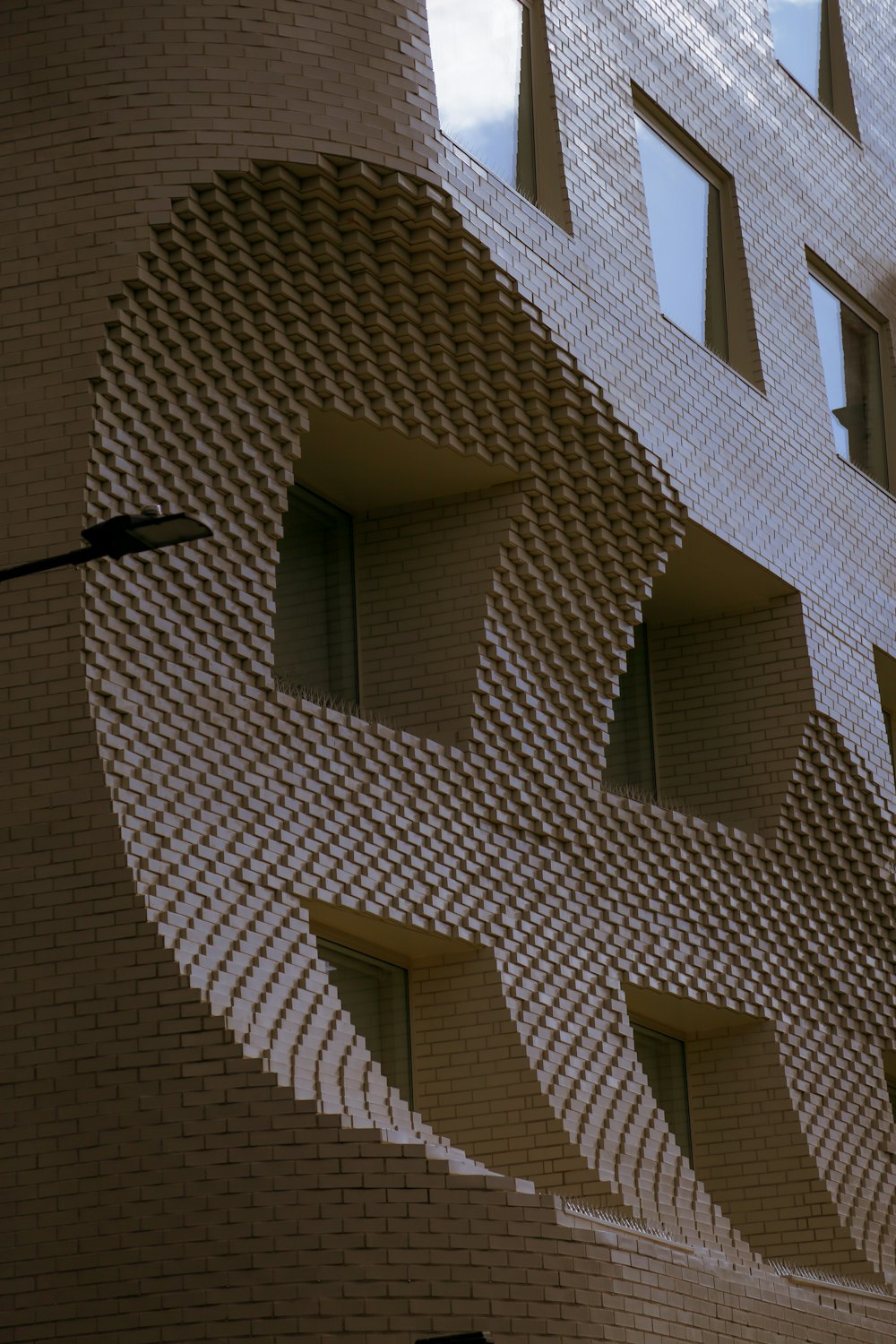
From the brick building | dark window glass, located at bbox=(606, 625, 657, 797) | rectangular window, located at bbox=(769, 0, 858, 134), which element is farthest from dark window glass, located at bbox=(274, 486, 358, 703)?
rectangular window, located at bbox=(769, 0, 858, 134)

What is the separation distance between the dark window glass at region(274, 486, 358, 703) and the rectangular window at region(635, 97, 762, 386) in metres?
4.05

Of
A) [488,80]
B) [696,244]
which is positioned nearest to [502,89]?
[488,80]

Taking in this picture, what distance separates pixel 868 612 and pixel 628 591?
4.26 m

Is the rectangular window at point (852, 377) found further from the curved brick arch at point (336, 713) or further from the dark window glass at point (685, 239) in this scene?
the curved brick arch at point (336, 713)

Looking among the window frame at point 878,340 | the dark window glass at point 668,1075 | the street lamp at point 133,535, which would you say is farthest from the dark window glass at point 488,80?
the street lamp at point 133,535

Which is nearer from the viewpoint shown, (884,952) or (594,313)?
(594,313)

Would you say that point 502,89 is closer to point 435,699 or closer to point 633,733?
point 435,699

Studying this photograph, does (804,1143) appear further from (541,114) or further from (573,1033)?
(541,114)

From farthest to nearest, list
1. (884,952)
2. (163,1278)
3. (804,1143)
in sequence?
(884,952) < (804,1143) < (163,1278)

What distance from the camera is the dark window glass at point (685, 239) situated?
19.4 metres

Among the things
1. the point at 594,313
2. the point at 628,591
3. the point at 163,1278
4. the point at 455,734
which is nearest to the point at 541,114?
the point at 594,313

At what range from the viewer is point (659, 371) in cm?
1789

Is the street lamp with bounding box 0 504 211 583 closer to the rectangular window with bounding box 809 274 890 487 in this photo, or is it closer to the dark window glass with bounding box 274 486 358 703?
the dark window glass with bounding box 274 486 358 703

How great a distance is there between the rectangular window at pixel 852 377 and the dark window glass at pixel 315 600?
21.5 ft
